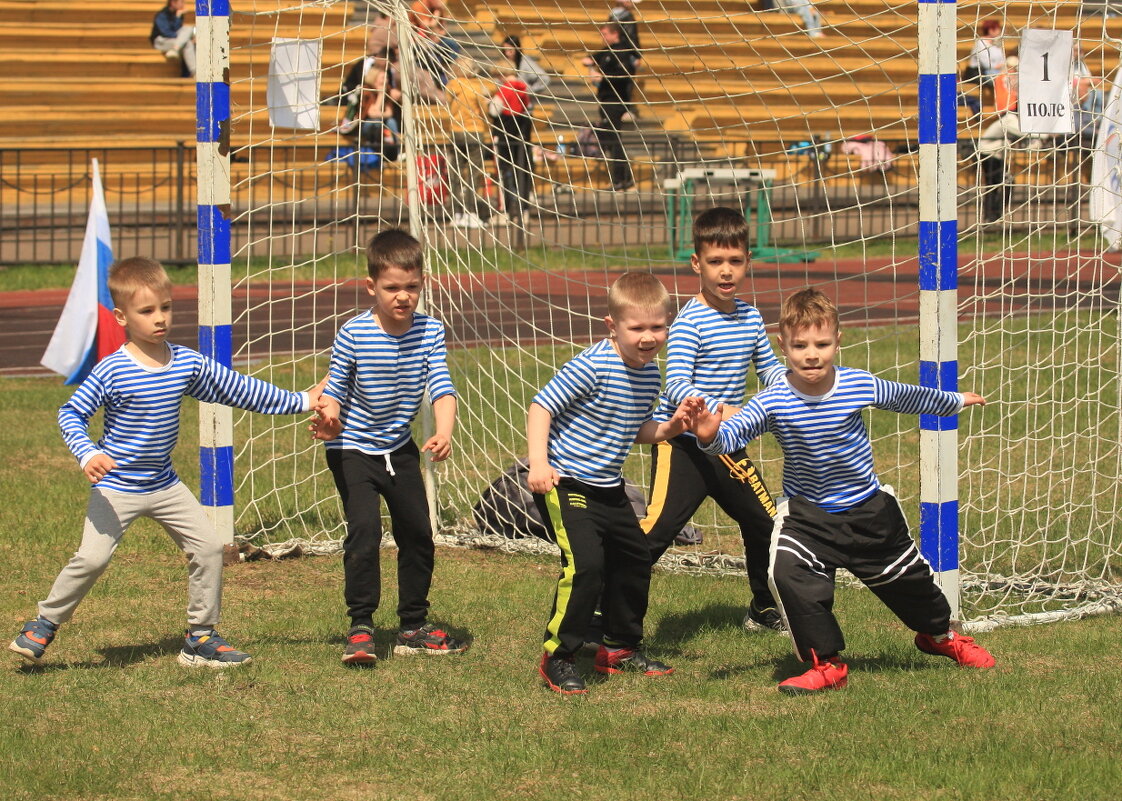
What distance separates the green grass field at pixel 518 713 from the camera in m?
4.59

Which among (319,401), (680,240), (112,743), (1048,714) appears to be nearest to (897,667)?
(1048,714)

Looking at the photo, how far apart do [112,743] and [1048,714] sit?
3052 millimetres

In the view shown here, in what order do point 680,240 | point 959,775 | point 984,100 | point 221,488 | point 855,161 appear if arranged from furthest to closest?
point 855,161, point 680,240, point 984,100, point 221,488, point 959,775

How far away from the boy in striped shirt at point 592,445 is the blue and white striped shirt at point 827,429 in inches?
12.1

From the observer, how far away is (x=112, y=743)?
4.96m

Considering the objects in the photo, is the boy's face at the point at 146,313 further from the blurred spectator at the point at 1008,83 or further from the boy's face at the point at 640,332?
the blurred spectator at the point at 1008,83

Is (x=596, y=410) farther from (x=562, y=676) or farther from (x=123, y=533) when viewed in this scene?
(x=123, y=533)

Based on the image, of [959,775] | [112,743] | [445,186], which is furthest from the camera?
[445,186]

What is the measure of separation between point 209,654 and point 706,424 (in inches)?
82.3

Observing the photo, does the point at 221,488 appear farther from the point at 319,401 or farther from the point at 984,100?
the point at 984,100

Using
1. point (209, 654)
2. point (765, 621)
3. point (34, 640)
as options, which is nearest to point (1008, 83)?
point (765, 621)

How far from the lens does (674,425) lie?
5422mm

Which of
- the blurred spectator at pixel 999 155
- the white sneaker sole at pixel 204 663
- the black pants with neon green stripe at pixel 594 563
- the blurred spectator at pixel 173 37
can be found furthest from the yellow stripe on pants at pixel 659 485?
the blurred spectator at pixel 173 37

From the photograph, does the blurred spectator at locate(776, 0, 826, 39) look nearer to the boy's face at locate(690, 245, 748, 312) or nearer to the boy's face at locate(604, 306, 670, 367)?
the boy's face at locate(690, 245, 748, 312)
